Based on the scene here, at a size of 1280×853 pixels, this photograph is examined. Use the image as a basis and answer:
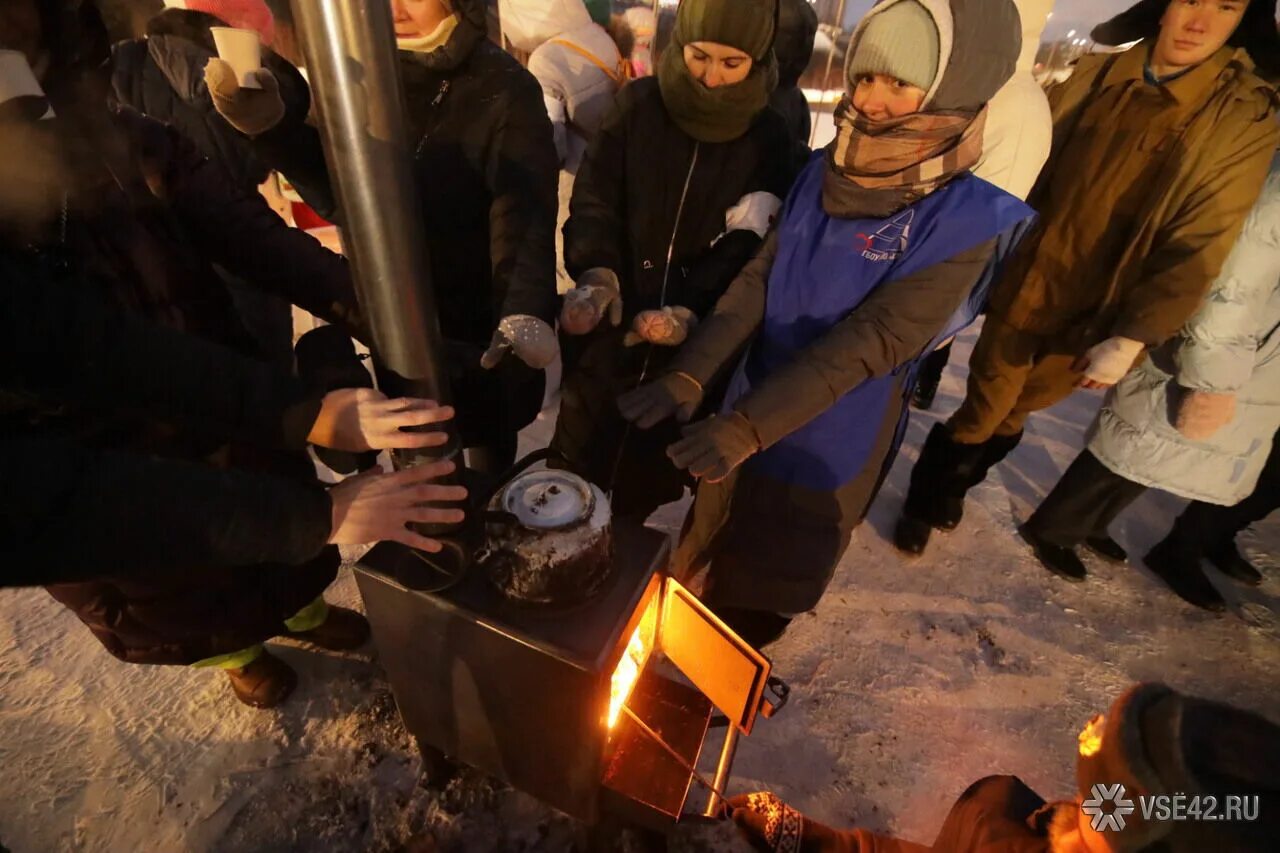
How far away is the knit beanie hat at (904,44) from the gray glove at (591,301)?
35.7 inches

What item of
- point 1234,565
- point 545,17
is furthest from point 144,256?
point 1234,565

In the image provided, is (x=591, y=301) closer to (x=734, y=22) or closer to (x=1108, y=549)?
(x=734, y=22)

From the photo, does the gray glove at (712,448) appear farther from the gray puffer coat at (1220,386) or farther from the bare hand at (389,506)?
the gray puffer coat at (1220,386)

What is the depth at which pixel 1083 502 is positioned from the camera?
2.69m

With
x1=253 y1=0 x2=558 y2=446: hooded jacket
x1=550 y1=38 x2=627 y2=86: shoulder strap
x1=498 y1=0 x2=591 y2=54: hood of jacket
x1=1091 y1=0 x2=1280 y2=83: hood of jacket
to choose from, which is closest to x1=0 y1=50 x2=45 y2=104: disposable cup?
x1=253 y1=0 x2=558 y2=446: hooded jacket

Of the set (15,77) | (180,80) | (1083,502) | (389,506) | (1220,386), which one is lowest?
(1083,502)

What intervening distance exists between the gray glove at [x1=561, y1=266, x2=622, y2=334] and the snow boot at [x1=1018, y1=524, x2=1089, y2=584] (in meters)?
2.50

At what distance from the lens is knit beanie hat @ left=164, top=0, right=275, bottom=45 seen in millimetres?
2086

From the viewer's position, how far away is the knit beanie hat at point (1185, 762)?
0.68 metres

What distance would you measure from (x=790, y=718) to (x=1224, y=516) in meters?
2.31

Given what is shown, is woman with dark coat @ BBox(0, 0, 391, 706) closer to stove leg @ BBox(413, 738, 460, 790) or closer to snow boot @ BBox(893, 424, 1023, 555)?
stove leg @ BBox(413, 738, 460, 790)

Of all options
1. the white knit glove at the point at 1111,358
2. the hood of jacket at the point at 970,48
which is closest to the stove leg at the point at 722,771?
the hood of jacket at the point at 970,48

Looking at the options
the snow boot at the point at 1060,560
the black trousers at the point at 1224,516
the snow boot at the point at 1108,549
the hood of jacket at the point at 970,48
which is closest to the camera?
the hood of jacket at the point at 970,48

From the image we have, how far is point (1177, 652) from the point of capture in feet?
8.19
